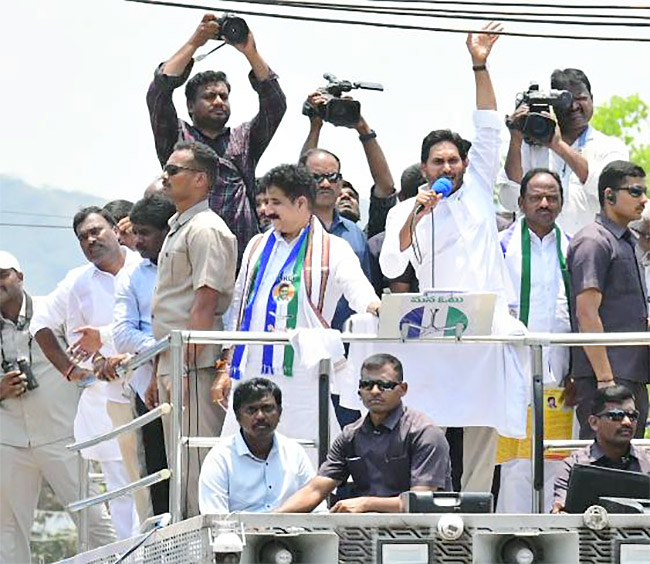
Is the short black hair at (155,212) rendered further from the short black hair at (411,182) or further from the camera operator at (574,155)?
the camera operator at (574,155)

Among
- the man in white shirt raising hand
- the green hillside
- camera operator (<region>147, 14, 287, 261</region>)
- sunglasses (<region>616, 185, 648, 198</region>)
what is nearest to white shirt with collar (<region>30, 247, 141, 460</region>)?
camera operator (<region>147, 14, 287, 261</region>)

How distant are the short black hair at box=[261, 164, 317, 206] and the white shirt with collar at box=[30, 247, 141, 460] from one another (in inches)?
67.5

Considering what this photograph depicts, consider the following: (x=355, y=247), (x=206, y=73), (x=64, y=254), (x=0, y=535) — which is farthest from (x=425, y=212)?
(x=64, y=254)

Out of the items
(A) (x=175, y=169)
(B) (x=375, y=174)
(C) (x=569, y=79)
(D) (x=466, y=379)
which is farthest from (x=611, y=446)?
(C) (x=569, y=79)

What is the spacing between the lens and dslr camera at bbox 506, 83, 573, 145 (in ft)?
47.9

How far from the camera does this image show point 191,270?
13.2 metres

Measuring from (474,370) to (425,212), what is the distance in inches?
39.4

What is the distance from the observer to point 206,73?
14703 millimetres

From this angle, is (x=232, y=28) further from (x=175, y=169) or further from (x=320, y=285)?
(x=320, y=285)

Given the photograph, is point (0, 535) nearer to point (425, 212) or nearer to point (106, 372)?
point (106, 372)

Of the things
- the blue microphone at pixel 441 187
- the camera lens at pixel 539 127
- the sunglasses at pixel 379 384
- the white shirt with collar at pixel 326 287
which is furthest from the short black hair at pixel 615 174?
the sunglasses at pixel 379 384

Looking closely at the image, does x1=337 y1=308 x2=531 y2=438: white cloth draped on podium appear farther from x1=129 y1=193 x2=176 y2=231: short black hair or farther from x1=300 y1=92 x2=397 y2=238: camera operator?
x1=300 y1=92 x2=397 y2=238: camera operator

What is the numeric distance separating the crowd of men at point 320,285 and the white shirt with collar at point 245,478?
0.01 metres

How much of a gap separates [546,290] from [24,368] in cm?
403
